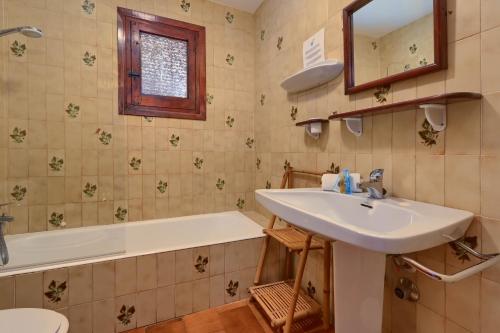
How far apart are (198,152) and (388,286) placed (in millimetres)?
1699

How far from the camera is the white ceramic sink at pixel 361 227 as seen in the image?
0.64 meters

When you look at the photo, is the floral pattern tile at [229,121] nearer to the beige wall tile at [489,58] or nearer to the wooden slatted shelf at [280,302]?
the wooden slatted shelf at [280,302]

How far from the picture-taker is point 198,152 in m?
2.19

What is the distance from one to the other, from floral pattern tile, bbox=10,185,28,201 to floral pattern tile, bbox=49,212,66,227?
0.22 metres

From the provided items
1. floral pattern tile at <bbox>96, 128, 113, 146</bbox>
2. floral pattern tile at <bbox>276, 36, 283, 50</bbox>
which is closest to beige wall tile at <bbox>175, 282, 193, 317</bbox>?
floral pattern tile at <bbox>96, 128, 113, 146</bbox>

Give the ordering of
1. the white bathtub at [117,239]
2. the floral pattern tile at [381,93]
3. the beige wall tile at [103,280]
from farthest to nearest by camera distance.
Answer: the white bathtub at [117,239] → the beige wall tile at [103,280] → the floral pattern tile at [381,93]

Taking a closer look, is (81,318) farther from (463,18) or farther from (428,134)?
(463,18)

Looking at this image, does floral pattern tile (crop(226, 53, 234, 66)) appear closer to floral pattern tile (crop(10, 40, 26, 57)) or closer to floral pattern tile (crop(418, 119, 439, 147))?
floral pattern tile (crop(10, 40, 26, 57))

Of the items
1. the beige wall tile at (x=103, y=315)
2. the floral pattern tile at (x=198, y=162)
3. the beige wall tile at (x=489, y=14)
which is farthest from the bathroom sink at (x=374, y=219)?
the floral pattern tile at (x=198, y=162)

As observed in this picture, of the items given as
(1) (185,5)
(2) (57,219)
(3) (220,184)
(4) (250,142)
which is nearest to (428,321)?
(3) (220,184)

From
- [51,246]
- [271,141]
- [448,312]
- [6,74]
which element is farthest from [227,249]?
[6,74]

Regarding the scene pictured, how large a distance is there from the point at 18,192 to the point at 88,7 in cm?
144

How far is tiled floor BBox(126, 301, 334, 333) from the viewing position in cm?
137

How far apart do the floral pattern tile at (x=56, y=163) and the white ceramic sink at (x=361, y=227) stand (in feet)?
5.20
